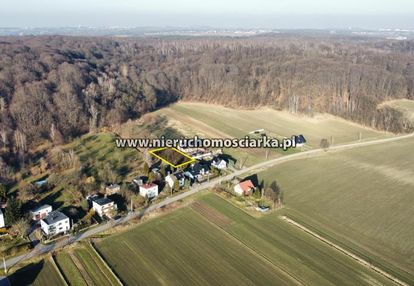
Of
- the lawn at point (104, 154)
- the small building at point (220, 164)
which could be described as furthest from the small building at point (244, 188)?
the lawn at point (104, 154)

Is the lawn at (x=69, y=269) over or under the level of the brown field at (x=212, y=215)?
over

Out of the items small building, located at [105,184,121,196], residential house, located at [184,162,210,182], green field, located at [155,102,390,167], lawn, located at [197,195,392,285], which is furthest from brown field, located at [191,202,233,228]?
green field, located at [155,102,390,167]

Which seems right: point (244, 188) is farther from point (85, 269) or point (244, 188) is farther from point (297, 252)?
point (85, 269)

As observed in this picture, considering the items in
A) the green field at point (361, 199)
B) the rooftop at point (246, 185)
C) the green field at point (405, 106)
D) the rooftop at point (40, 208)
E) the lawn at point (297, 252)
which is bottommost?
the green field at point (405, 106)

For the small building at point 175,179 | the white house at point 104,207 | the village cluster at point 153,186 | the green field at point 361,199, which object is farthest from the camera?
the small building at point 175,179

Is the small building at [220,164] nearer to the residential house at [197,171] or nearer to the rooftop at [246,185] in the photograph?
the residential house at [197,171]

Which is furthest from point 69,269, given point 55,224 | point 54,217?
point 54,217

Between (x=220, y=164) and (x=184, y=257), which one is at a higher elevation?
(x=184, y=257)

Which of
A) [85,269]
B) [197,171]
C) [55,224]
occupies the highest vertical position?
[55,224]
